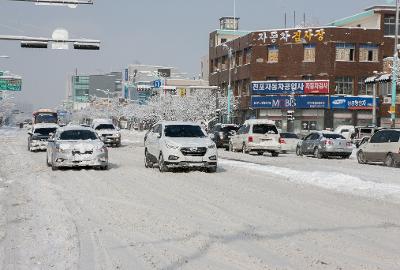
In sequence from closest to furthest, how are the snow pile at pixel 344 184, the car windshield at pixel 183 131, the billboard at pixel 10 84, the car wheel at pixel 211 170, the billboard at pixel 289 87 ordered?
the snow pile at pixel 344 184, the car wheel at pixel 211 170, the car windshield at pixel 183 131, the billboard at pixel 289 87, the billboard at pixel 10 84

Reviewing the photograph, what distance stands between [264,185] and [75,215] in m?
6.77

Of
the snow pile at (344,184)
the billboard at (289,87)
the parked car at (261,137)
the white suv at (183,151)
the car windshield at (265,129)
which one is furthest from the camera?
the billboard at (289,87)

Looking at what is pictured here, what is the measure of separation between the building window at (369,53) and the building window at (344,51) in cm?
127

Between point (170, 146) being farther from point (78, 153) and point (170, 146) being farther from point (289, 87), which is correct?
point (289, 87)

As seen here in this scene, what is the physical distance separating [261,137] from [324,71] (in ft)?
125

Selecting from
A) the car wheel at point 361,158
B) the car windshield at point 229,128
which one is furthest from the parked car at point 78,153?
the car windshield at point 229,128

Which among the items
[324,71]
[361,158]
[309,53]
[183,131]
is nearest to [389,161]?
[361,158]

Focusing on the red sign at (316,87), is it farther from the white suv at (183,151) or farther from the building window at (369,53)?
the white suv at (183,151)

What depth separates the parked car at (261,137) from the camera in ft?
107

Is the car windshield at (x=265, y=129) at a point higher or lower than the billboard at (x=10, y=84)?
lower

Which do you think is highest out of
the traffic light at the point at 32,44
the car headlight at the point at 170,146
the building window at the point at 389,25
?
the building window at the point at 389,25

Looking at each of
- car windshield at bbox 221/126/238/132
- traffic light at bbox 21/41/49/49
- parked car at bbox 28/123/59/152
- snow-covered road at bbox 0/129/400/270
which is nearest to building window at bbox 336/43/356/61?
car windshield at bbox 221/126/238/132

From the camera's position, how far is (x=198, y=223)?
970 centimetres

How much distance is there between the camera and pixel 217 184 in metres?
16.0
